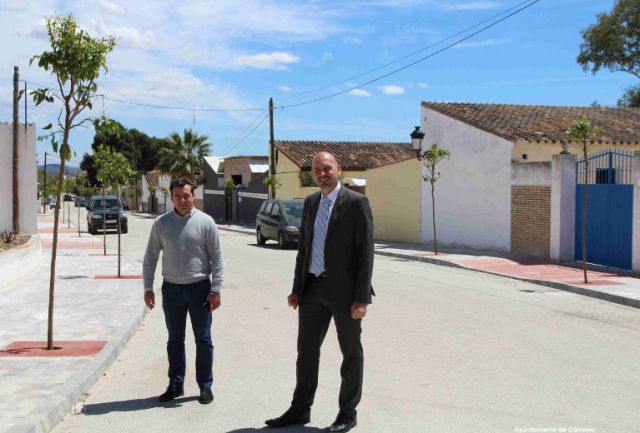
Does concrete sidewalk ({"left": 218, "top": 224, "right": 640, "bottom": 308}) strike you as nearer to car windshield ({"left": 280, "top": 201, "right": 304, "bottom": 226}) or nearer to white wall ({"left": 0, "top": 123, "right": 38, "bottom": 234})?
car windshield ({"left": 280, "top": 201, "right": 304, "bottom": 226})

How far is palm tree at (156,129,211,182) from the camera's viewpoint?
61.6 meters

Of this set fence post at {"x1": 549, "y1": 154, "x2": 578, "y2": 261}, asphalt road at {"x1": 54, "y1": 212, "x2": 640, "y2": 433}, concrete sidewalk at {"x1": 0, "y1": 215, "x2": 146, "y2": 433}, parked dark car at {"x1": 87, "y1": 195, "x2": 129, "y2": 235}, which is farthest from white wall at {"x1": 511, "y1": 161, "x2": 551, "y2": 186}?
parked dark car at {"x1": 87, "y1": 195, "x2": 129, "y2": 235}

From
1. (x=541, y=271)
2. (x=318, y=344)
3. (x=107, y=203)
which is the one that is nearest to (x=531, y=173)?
(x=541, y=271)

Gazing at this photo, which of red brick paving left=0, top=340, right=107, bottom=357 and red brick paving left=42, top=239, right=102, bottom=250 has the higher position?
red brick paving left=0, top=340, right=107, bottom=357

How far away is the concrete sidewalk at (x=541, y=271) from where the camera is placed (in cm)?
1302

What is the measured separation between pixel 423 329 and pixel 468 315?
1427 millimetres

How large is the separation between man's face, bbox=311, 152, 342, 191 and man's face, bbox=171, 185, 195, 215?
4.38 feet

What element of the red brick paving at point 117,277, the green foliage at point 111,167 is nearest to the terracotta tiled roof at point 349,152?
the green foliage at point 111,167

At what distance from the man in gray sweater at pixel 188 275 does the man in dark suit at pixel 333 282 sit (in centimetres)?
93

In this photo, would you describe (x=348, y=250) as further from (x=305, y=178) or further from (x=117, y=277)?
(x=305, y=178)

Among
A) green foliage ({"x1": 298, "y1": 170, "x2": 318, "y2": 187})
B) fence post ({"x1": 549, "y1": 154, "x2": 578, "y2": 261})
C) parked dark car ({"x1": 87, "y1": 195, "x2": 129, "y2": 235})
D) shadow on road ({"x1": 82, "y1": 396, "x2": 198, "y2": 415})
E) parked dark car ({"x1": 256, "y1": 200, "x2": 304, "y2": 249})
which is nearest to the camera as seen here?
shadow on road ({"x1": 82, "y1": 396, "x2": 198, "y2": 415})

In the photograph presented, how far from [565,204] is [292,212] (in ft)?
32.6

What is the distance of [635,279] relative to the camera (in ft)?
48.5

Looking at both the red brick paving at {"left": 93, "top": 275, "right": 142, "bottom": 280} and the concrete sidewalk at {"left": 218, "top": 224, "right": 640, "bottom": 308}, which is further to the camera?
the red brick paving at {"left": 93, "top": 275, "right": 142, "bottom": 280}
